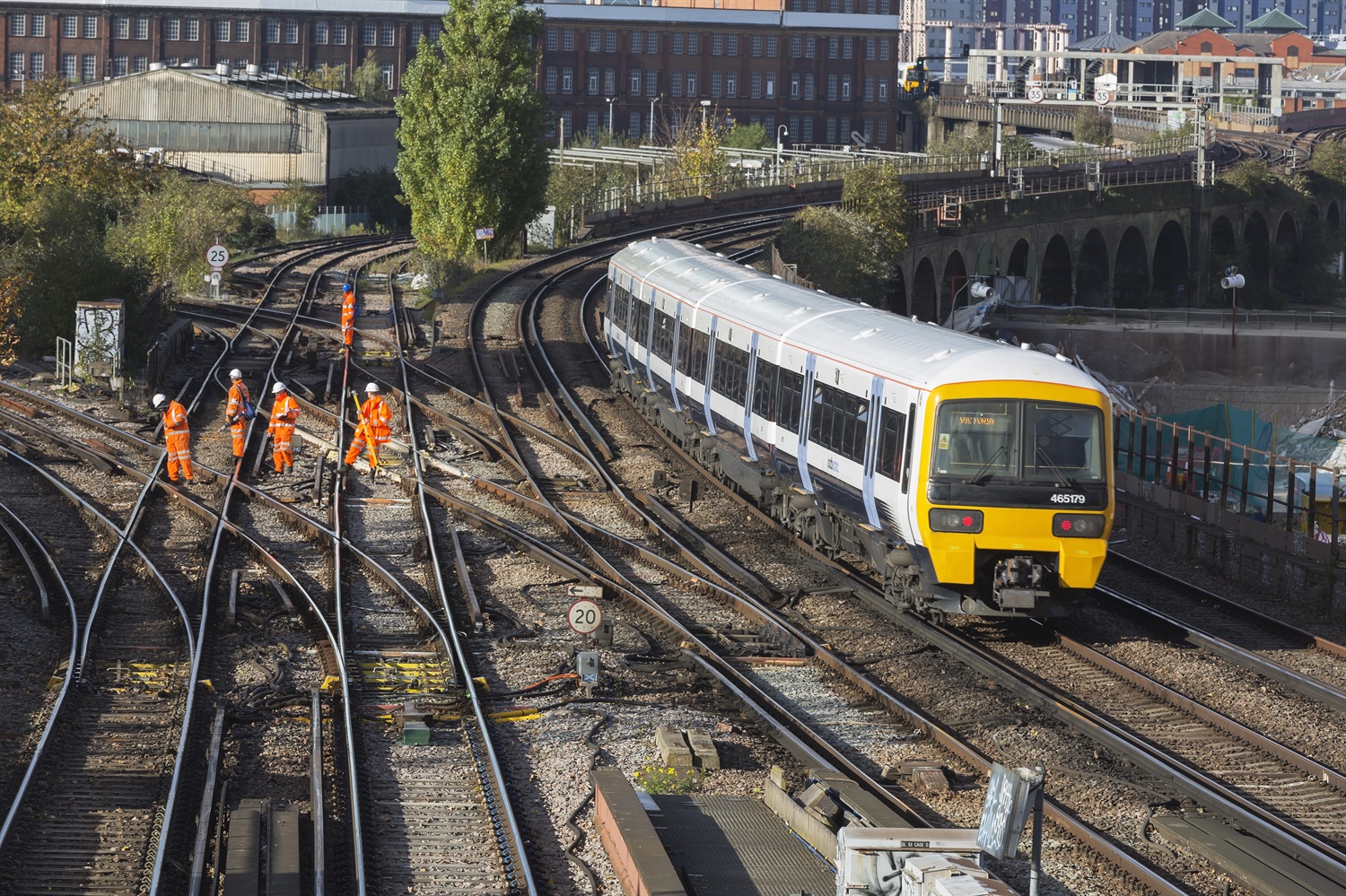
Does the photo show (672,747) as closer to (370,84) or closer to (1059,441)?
(1059,441)

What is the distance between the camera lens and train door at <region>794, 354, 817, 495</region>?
17.9 m

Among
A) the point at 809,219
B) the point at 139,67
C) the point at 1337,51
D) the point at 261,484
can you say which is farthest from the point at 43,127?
the point at 1337,51

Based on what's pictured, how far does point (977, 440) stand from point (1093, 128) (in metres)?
99.0

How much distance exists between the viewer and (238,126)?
72375mm

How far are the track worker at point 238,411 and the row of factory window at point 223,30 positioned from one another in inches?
2980

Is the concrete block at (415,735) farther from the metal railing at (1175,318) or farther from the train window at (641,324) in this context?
the metal railing at (1175,318)

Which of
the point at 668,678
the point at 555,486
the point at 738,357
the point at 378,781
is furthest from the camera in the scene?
the point at 555,486

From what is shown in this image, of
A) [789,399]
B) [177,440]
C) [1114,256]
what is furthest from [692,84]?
[789,399]

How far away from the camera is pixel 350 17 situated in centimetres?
10012

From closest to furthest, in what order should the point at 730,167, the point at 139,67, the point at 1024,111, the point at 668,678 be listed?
the point at 668,678, the point at 730,167, the point at 139,67, the point at 1024,111

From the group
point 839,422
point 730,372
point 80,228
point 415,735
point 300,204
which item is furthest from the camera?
point 300,204

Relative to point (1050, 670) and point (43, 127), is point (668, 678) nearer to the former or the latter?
point (1050, 670)

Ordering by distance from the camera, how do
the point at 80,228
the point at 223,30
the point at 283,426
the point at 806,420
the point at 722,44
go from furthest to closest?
the point at 722,44 < the point at 223,30 < the point at 80,228 < the point at 283,426 < the point at 806,420

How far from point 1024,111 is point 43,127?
88332 mm
